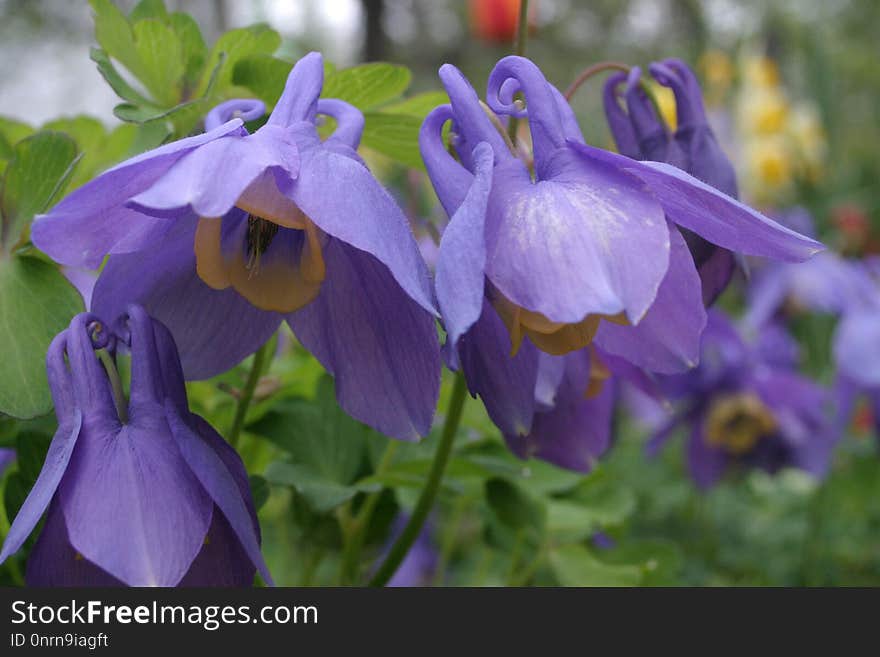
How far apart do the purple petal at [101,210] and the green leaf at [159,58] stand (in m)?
0.20

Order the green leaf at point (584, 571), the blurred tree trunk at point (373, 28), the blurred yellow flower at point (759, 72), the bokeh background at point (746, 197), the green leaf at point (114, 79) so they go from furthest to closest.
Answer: the blurred tree trunk at point (373, 28) → the blurred yellow flower at point (759, 72) → the bokeh background at point (746, 197) → the green leaf at point (584, 571) → the green leaf at point (114, 79)

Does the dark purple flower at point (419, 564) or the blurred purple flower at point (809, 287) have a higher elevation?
the blurred purple flower at point (809, 287)

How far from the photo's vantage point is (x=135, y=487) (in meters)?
0.47

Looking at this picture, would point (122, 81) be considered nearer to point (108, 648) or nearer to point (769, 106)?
point (108, 648)

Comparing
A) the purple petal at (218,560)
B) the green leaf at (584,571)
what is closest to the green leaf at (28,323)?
the purple petal at (218,560)

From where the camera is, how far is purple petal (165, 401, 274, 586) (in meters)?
0.49

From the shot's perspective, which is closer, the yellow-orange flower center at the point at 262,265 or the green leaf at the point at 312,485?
the yellow-orange flower center at the point at 262,265

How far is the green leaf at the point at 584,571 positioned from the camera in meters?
0.91

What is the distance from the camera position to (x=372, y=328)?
568mm

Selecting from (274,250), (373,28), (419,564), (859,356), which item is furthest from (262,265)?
(373,28)

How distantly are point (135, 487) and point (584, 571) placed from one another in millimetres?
549

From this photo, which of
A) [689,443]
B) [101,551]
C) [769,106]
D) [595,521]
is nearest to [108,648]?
[101,551]

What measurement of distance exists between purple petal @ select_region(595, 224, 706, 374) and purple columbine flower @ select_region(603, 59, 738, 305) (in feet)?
0.35

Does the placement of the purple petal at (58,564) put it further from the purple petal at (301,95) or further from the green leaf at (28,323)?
the purple petal at (301,95)
